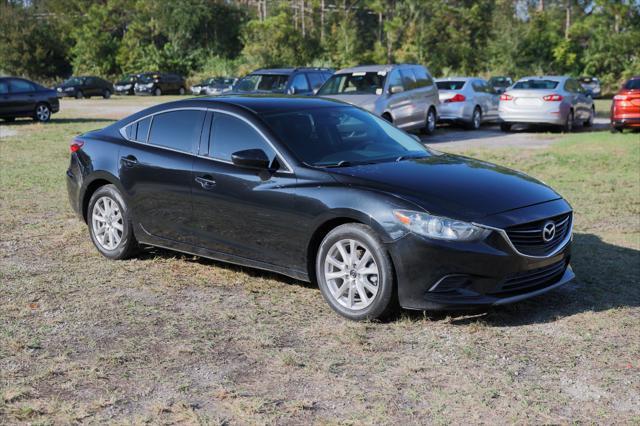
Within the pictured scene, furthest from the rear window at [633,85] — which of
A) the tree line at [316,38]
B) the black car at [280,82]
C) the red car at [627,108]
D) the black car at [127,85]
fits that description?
the black car at [127,85]

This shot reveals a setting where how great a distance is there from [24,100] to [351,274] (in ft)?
73.1

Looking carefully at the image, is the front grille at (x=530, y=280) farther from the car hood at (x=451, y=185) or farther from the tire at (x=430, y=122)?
the tire at (x=430, y=122)

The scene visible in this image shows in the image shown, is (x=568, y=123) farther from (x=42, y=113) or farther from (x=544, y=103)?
(x=42, y=113)

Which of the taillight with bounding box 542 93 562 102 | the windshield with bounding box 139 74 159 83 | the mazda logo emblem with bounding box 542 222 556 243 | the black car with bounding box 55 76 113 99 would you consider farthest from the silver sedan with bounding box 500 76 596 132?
the windshield with bounding box 139 74 159 83

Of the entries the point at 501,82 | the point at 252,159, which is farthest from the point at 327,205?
the point at 501,82

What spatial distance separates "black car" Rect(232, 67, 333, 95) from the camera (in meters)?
20.5

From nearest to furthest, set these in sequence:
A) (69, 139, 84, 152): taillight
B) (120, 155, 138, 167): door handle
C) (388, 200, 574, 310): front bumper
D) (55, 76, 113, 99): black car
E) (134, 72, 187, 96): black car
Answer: (388, 200, 574, 310): front bumper, (120, 155, 138, 167): door handle, (69, 139, 84, 152): taillight, (55, 76, 113, 99): black car, (134, 72, 187, 96): black car

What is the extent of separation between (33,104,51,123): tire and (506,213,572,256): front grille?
2294cm

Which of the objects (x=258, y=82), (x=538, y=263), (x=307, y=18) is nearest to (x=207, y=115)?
(x=538, y=263)

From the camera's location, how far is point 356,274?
5562 mm

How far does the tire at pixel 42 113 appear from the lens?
25.9 meters

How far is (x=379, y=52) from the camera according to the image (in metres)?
62.8

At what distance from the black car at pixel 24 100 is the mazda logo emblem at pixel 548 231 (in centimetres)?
2242

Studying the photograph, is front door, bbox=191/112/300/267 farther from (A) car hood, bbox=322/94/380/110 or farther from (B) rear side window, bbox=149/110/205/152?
(A) car hood, bbox=322/94/380/110
